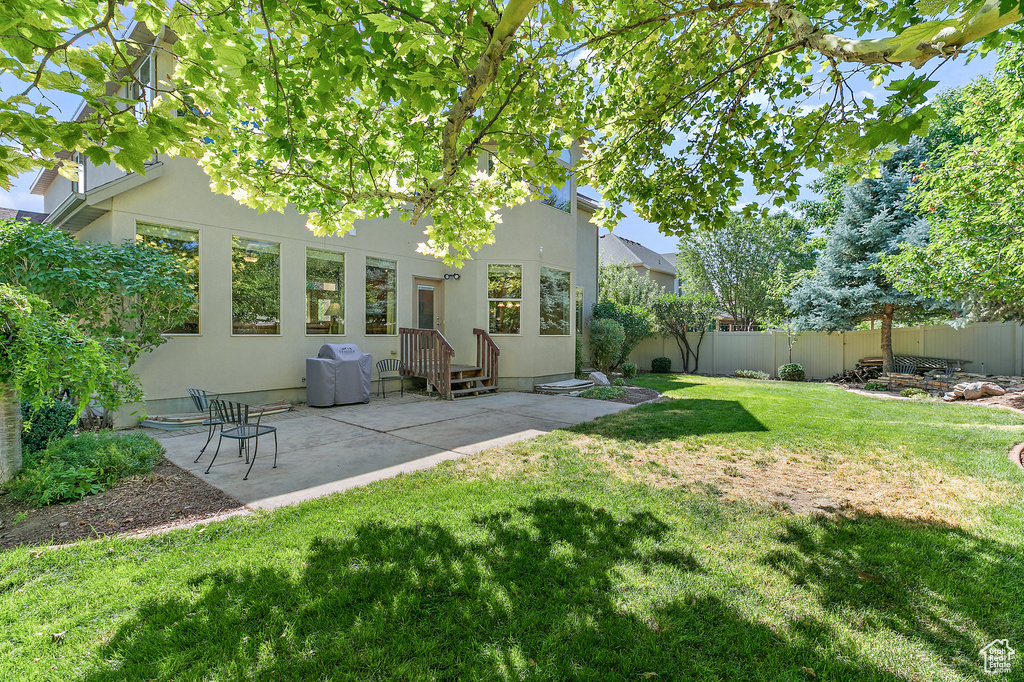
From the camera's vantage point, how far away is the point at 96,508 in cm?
382

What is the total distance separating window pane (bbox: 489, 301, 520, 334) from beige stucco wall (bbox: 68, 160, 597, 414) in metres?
0.21

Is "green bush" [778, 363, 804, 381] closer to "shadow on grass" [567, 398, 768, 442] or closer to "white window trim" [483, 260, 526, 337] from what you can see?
"shadow on grass" [567, 398, 768, 442]

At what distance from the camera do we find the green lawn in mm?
2105

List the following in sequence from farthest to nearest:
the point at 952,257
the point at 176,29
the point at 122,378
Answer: the point at 952,257
the point at 122,378
the point at 176,29

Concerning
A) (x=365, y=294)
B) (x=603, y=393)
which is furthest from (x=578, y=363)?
(x=365, y=294)

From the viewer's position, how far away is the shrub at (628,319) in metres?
16.2

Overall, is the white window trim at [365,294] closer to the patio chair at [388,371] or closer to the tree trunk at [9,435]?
the patio chair at [388,371]

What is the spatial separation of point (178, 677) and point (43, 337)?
2967 millimetres

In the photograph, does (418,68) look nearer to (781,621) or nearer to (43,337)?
(43,337)

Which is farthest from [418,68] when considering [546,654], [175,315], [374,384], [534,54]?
[374,384]

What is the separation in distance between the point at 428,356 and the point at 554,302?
3910mm

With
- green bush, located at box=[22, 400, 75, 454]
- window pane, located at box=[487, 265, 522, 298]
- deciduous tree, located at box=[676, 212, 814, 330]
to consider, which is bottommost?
green bush, located at box=[22, 400, 75, 454]

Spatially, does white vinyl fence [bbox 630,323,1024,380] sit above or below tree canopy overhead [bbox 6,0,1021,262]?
below
